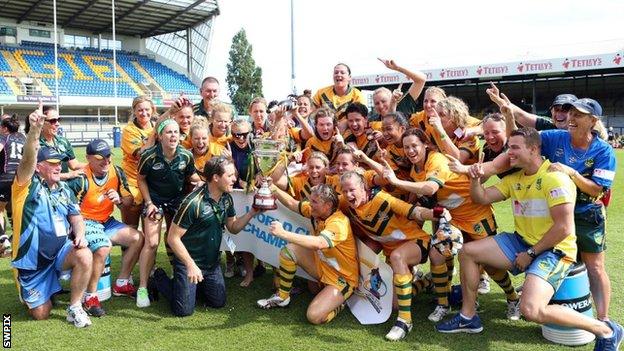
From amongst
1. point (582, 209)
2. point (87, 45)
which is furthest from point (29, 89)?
point (582, 209)

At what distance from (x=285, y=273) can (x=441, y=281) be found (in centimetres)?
131

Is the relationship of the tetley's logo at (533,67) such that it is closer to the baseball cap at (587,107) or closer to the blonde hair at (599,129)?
the blonde hair at (599,129)

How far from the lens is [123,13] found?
39562 mm

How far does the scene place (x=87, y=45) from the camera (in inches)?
1720

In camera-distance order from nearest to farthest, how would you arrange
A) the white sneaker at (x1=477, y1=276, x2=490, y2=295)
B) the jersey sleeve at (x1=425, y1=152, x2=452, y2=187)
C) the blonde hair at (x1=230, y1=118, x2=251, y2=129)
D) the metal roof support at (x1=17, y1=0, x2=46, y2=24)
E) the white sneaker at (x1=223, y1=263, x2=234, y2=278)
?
the jersey sleeve at (x1=425, y1=152, x2=452, y2=187), the white sneaker at (x1=477, y1=276, x2=490, y2=295), the blonde hair at (x1=230, y1=118, x2=251, y2=129), the white sneaker at (x1=223, y1=263, x2=234, y2=278), the metal roof support at (x1=17, y1=0, x2=46, y2=24)

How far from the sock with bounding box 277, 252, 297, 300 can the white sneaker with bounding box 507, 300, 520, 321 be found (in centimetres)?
179

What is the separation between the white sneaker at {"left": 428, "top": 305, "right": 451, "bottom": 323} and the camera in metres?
4.11

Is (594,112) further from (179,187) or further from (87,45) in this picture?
(87,45)

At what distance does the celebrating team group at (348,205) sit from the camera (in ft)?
11.8

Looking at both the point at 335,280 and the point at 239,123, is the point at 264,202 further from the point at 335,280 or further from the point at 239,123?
the point at 239,123

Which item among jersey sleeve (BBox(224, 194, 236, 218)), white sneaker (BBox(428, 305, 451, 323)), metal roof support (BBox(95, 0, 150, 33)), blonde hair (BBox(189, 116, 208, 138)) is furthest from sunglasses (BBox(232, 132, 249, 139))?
metal roof support (BBox(95, 0, 150, 33))

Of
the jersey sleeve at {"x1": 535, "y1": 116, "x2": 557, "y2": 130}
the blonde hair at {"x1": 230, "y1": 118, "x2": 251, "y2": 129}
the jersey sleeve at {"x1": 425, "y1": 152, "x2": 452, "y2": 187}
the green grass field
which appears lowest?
the green grass field

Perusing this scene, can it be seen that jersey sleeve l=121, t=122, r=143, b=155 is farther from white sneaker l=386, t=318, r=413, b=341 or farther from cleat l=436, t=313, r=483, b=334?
cleat l=436, t=313, r=483, b=334

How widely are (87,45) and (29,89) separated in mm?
9433
